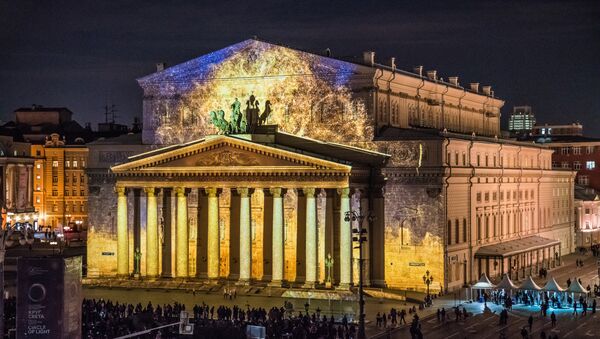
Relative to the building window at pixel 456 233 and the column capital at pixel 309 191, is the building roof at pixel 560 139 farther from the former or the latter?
the column capital at pixel 309 191

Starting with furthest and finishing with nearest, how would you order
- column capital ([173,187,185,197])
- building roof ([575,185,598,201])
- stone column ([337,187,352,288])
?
building roof ([575,185,598,201]), column capital ([173,187,185,197]), stone column ([337,187,352,288])

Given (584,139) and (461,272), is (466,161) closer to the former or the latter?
(461,272)

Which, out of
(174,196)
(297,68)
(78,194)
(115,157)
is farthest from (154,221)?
(78,194)

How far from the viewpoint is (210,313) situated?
7306 cm

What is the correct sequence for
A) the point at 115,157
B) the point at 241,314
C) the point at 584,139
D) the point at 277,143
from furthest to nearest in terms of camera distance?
the point at 584,139 < the point at 115,157 < the point at 277,143 < the point at 241,314

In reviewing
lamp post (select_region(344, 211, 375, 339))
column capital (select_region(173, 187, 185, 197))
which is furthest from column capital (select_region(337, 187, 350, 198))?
column capital (select_region(173, 187, 185, 197))

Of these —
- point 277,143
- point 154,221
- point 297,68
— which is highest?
point 297,68

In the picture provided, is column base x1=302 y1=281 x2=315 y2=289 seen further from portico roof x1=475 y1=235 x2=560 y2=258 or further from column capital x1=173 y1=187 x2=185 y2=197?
portico roof x1=475 y1=235 x2=560 y2=258

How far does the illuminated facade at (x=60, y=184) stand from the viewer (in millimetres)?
157125

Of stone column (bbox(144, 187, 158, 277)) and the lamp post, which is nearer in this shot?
the lamp post

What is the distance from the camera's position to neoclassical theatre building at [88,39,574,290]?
8294cm

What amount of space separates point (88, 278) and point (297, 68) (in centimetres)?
2258

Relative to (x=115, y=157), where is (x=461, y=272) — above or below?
below

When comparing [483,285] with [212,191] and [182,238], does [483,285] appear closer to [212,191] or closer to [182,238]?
[212,191]
